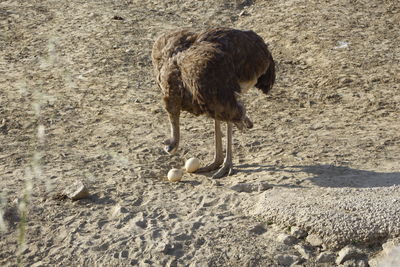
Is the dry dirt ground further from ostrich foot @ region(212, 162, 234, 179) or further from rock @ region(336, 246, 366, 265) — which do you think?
ostrich foot @ region(212, 162, 234, 179)

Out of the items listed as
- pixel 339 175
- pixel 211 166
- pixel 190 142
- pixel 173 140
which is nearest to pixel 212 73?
pixel 173 140

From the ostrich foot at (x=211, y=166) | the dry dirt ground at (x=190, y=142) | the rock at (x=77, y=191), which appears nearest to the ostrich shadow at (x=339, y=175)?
the dry dirt ground at (x=190, y=142)

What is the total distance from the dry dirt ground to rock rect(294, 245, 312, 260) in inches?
0.4

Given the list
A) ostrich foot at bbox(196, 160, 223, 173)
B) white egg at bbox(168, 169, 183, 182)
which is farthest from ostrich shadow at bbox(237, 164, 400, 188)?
white egg at bbox(168, 169, 183, 182)

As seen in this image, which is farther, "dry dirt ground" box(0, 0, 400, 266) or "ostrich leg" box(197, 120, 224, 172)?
"ostrich leg" box(197, 120, 224, 172)

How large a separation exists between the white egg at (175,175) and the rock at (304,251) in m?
1.33

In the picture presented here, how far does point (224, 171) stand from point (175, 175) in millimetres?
437

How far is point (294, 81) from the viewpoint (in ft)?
25.5

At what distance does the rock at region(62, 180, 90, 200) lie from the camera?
5148 mm

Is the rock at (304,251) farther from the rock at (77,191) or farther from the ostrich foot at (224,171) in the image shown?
the rock at (77,191)

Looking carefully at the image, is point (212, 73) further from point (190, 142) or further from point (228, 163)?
point (190, 142)

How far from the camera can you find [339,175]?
17.7ft

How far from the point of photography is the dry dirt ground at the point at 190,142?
4578 millimetres

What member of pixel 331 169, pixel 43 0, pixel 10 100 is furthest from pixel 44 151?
pixel 43 0
